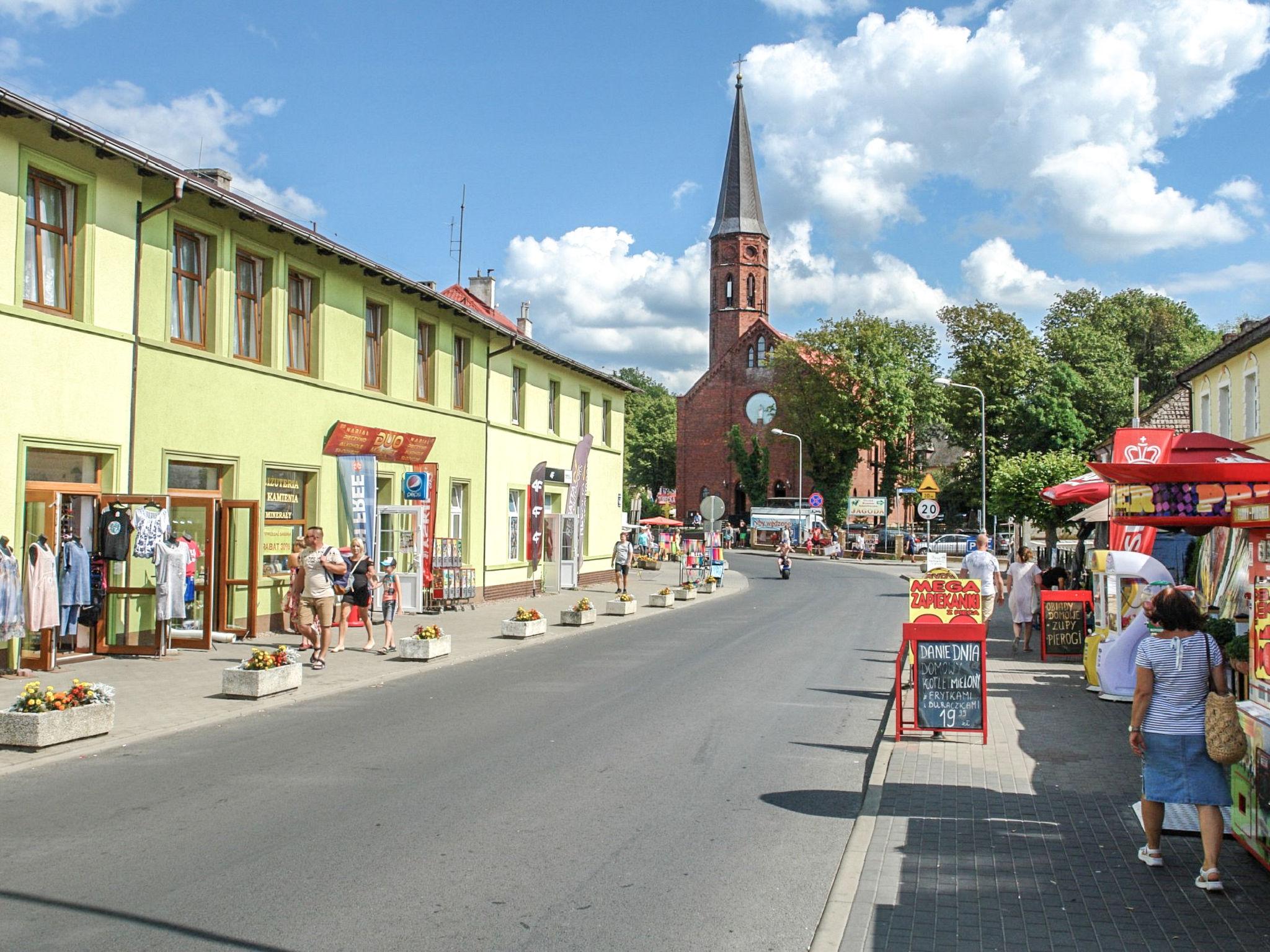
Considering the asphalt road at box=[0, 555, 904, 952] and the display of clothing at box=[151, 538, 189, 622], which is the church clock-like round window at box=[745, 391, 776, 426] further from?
the asphalt road at box=[0, 555, 904, 952]

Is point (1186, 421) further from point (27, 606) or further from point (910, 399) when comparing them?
point (27, 606)

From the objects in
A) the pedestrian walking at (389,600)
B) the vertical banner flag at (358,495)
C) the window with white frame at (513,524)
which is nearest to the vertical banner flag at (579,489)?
the window with white frame at (513,524)

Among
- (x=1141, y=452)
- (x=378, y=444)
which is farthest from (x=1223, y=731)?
(x=378, y=444)

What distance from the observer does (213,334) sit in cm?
1745

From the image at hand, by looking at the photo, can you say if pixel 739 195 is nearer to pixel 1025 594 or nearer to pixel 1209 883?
pixel 1025 594

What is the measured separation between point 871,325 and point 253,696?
62.9 meters

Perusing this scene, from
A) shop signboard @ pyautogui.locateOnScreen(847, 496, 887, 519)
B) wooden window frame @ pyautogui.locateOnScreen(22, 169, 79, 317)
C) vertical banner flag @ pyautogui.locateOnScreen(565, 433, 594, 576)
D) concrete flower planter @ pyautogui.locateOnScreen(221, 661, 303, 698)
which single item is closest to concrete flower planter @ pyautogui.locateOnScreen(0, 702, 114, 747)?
concrete flower planter @ pyautogui.locateOnScreen(221, 661, 303, 698)

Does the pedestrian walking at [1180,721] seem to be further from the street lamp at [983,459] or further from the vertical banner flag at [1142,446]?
the street lamp at [983,459]

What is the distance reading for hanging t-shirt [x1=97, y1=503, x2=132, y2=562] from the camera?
1460 cm

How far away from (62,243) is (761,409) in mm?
68907

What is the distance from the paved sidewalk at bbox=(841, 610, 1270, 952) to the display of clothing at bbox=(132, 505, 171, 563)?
10027 mm

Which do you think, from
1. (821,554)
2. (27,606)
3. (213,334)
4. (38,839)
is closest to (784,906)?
(38,839)

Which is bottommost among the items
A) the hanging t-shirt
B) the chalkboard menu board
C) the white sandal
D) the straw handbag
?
the white sandal

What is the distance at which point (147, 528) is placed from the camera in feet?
49.0
